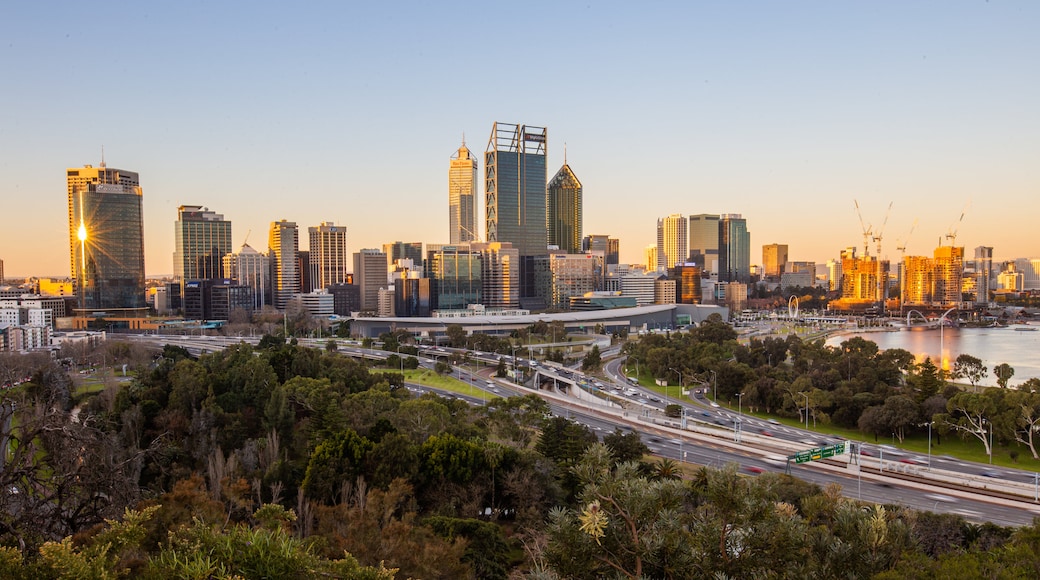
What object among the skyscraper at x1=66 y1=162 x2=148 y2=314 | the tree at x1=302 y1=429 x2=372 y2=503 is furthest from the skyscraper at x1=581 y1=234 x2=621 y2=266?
the tree at x1=302 y1=429 x2=372 y2=503

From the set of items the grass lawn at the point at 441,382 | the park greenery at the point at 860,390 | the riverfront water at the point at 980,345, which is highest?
the park greenery at the point at 860,390

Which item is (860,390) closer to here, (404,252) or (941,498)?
(941,498)

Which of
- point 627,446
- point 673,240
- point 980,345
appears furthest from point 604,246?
point 627,446

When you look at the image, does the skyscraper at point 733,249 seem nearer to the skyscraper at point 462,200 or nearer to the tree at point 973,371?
the skyscraper at point 462,200

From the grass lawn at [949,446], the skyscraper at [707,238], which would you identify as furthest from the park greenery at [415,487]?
the skyscraper at [707,238]

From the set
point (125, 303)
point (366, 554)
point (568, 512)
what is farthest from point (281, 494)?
point (125, 303)

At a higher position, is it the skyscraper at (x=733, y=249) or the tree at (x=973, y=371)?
the skyscraper at (x=733, y=249)

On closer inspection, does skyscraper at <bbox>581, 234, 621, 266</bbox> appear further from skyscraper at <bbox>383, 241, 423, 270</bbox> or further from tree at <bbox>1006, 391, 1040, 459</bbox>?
tree at <bbox>1006, 391, 1040, 459</bbox>

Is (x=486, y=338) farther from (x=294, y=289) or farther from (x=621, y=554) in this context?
(x=294, y=289)
